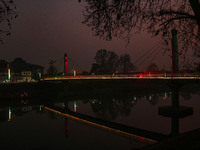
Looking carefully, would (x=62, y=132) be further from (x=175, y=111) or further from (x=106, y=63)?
(x=106, y=63)

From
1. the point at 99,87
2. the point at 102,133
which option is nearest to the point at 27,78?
the point at 99,87

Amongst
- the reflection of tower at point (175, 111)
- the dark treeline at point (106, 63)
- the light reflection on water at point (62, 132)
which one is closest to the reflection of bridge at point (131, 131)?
the light reflection on water at point (62, 132)

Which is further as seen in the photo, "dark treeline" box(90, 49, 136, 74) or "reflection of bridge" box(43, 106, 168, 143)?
"dark treeline" box(90, 49, 136, 74)

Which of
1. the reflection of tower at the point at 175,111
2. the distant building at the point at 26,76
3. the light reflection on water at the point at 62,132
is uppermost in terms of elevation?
the distant building at the point at 26,76

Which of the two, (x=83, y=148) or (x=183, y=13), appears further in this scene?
(x=83, y=148)

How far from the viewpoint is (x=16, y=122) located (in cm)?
2839

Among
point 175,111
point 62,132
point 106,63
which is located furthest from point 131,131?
point 106,63

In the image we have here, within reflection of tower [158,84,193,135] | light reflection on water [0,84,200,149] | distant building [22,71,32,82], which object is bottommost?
light reflection on water [0,84,200,149]

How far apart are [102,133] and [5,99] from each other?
112 feet

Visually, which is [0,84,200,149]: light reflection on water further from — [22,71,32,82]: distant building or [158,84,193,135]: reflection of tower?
[22,71,32,82]: distant building

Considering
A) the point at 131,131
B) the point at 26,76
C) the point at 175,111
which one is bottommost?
the point at 131,131

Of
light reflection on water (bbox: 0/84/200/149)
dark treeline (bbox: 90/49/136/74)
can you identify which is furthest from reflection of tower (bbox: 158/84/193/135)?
dark treeline (bbox: 90/49/136/74)

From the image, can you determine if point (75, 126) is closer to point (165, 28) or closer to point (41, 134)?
point (41, 134)

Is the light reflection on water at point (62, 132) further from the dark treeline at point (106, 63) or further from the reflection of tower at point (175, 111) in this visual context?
the dark treeline at point (106, 63)
